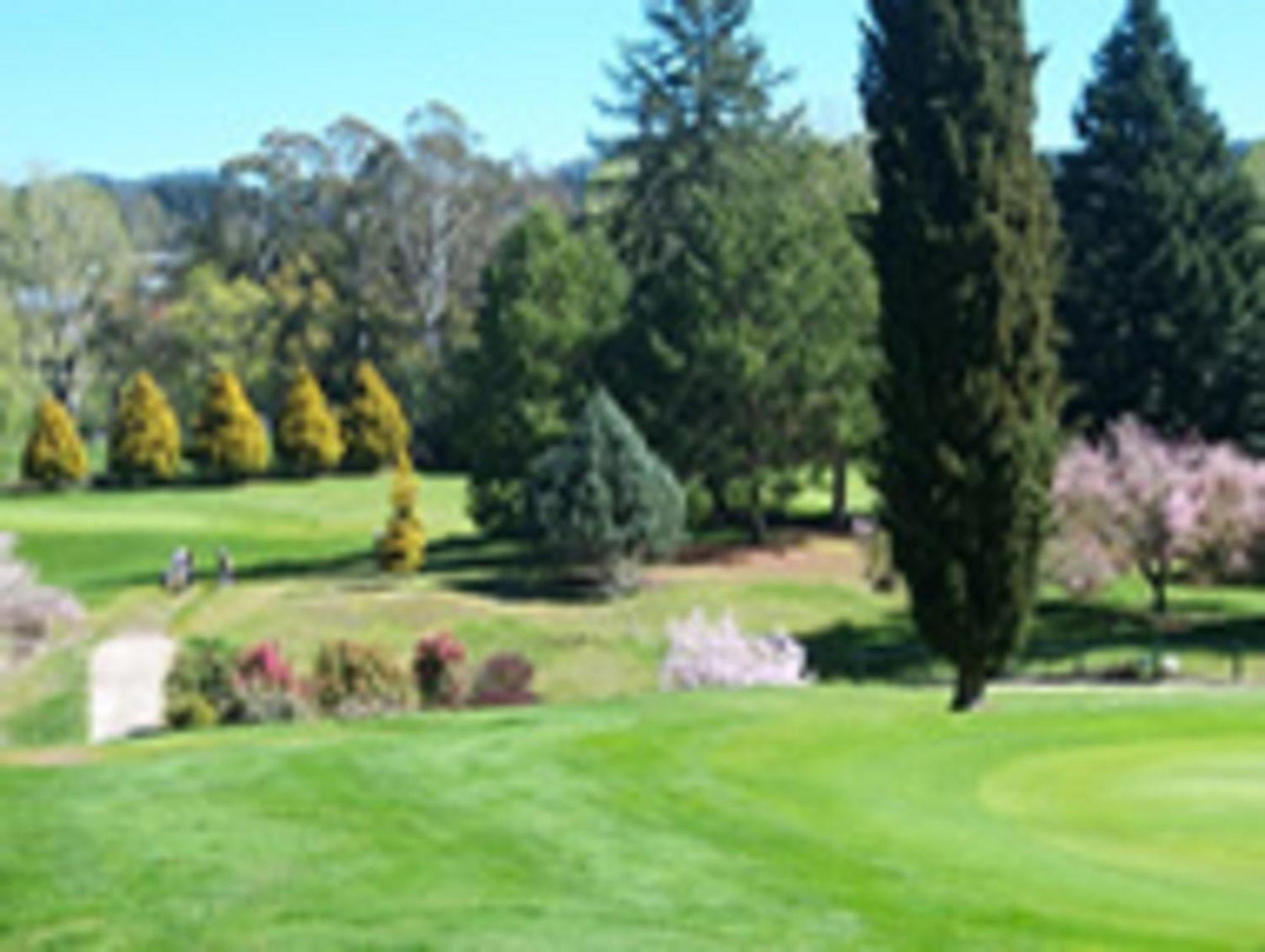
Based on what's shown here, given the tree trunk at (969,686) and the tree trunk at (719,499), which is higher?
the tree trunk at (719,499)

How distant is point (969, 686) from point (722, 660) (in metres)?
11.5

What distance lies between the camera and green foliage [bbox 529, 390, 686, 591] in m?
50.7

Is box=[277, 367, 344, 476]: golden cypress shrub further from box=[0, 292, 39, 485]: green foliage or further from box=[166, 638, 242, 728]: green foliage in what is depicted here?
box=[166, 638, 242, 728]: green foliage

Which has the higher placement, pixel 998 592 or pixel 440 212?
pixel 440 212

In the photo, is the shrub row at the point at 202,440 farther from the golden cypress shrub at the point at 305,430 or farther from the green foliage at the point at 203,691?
the green foliage at the point at 203,691

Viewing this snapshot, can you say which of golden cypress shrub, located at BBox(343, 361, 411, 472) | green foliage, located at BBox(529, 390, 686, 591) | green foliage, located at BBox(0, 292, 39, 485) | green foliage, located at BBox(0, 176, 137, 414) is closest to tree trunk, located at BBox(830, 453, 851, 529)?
green foliage, located at BBox(529, 390, 686, 591)

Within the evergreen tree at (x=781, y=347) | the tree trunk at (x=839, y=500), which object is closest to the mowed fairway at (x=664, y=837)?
the evergreen tree at (x=781, y=347)

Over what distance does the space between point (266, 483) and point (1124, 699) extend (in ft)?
208

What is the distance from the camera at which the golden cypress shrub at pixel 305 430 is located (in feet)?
272

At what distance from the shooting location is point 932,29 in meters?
25.2

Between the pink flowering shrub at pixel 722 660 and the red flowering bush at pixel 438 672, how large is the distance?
15.0 feet

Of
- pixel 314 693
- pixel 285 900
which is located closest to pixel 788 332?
pixel 314 693

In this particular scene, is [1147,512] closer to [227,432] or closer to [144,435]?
[227,432]

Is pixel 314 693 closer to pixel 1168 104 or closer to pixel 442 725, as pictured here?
pixel 442 725
